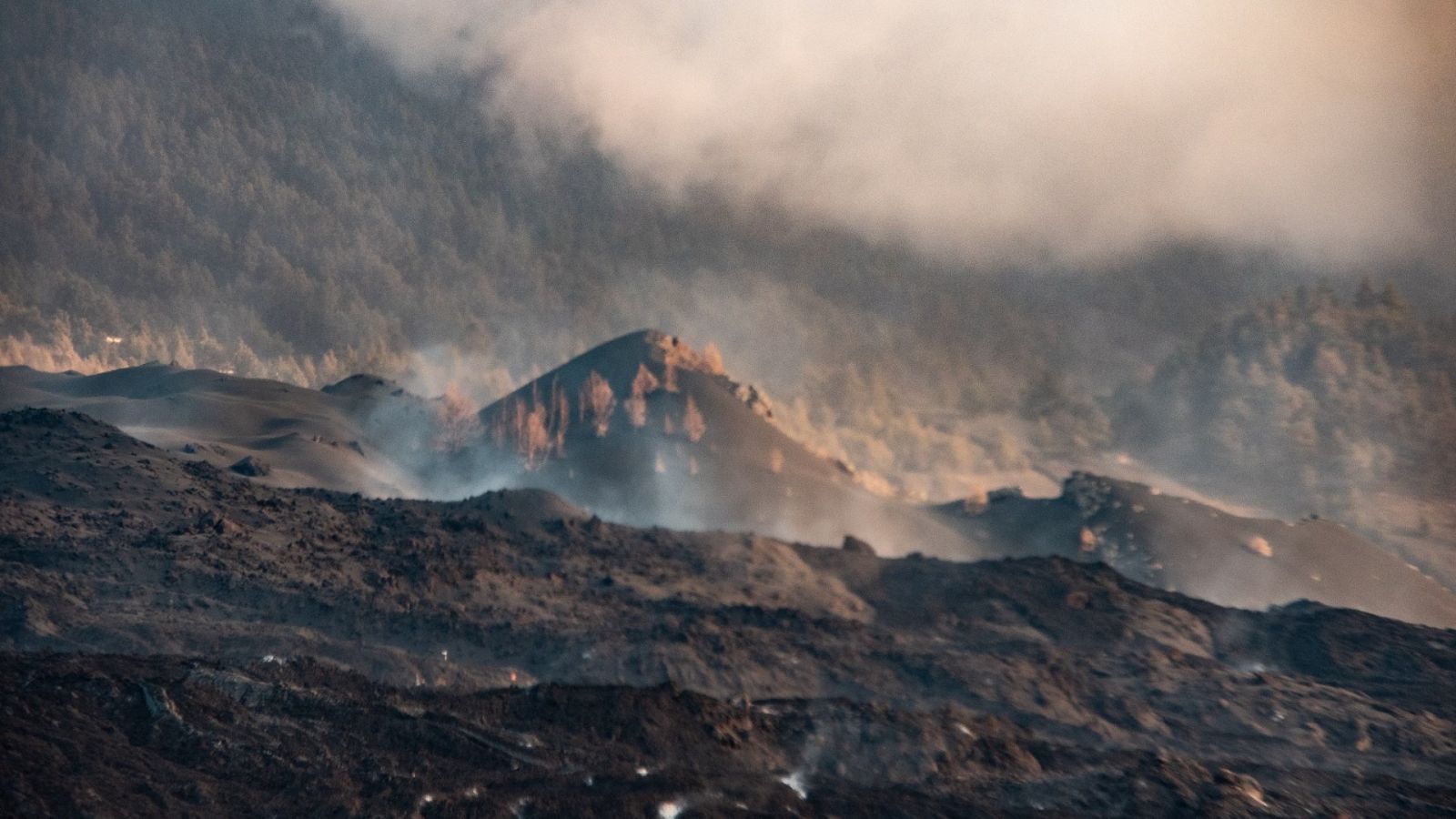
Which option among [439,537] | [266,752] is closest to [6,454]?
[439,537]

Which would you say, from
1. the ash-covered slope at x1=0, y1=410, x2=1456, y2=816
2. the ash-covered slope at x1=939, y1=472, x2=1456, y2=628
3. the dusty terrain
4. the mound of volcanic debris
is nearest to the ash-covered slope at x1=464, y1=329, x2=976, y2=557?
the dusty terrain

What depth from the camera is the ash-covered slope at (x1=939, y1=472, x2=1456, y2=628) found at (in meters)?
131

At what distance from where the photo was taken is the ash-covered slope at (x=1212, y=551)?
130875mm

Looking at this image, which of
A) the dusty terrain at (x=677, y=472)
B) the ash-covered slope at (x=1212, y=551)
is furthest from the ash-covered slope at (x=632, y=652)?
the ash-covered slope at (x=1212, y=551)

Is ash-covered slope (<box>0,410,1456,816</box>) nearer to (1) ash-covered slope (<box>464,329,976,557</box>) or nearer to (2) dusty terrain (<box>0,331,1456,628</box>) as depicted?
(1) ash-covered slope (<box>464,329,976,557</box>)

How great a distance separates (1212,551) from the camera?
13400 centimetres

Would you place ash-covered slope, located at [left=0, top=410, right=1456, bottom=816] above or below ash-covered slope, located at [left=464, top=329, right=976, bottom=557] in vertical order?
below

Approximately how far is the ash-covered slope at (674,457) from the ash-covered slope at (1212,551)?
26.0 feet

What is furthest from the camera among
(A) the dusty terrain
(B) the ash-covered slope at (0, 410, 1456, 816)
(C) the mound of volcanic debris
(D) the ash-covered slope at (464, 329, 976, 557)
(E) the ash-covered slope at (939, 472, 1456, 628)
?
(D) the ash-covered slope at (464, 329, 976, 557)

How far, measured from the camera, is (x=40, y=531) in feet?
271

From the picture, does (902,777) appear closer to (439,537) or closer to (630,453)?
(439,537)

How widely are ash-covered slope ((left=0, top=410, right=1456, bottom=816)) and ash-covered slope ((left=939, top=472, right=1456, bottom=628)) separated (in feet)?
76.3

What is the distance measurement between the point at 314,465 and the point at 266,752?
77.5 m

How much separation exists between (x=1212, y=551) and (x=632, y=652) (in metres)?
68.6
